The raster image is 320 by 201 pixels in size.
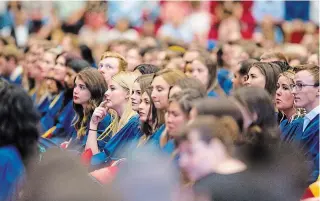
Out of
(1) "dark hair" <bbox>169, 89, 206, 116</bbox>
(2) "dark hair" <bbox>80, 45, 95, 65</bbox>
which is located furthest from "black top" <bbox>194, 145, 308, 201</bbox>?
(2) "dark hair" <bbox>80, 45, 95, 65</bbox>

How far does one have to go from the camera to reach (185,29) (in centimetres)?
1504

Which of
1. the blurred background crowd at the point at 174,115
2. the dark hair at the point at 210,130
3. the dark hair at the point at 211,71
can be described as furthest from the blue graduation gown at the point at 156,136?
the dark hair at the point at 211,71

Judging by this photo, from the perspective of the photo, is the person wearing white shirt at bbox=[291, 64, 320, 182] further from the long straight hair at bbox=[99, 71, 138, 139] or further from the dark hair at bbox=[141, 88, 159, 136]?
the long straight hair at bbox=[99, 71, 138, 139]

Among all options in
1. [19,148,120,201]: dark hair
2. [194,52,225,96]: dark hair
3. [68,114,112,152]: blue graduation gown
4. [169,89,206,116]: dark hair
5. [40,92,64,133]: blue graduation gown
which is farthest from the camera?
[40,92,64,133]: blue graduation gown

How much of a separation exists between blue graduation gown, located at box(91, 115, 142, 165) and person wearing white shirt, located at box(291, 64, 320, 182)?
116 cm

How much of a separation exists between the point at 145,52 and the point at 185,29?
13.4ft

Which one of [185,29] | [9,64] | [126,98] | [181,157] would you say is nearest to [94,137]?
[126,98]

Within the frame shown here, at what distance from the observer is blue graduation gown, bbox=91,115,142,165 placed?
6.59 metres

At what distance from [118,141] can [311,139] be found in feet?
4.91

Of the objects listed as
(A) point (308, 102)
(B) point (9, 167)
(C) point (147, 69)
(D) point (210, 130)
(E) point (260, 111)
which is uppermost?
(D) point (210, 130)

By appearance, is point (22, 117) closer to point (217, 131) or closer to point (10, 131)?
point (10, 131)

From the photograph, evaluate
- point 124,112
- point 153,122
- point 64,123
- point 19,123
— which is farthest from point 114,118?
point 19,123

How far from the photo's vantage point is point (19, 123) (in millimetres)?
4320

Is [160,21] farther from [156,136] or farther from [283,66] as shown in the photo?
[156,136]
